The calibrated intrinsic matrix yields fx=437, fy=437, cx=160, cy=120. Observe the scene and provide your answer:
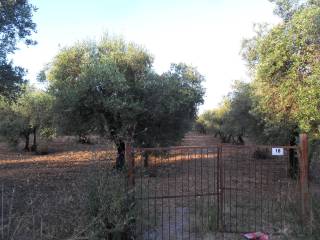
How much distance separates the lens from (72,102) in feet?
50.7

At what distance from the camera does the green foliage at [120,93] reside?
15461 millimetres

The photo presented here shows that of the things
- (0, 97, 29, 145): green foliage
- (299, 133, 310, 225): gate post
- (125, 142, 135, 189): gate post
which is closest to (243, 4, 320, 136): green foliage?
(299, 133, 310, 225): gate post

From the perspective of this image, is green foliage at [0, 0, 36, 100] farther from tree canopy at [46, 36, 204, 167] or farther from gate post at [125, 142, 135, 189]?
gate post at [125, 142, 135, 189]

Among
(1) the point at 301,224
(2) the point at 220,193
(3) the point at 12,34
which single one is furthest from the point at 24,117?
(1) the point at 301,224

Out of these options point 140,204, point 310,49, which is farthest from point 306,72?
point 140,204

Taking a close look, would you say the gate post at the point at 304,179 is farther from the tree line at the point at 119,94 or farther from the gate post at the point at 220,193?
the tree line at the point at 119,94

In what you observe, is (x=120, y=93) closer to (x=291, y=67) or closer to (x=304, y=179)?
(x=291, y=67)

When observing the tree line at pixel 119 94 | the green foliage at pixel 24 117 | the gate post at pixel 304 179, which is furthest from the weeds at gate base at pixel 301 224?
the green foliage at pixel 24 117

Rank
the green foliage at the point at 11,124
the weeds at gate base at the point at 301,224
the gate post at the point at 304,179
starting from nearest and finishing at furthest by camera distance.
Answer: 1. the weeds at gate base at the point at 301,224
2. the gate post at the point at 304,179
3. the green foliage at the point at 11,124

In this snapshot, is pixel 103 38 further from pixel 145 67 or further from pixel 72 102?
pixel 72 102

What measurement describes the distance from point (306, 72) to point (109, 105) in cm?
662

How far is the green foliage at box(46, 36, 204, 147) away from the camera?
15.5 metres

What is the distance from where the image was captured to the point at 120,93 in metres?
15.9

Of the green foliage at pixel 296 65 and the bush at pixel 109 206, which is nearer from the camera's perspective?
the bush at pixel 109 206
